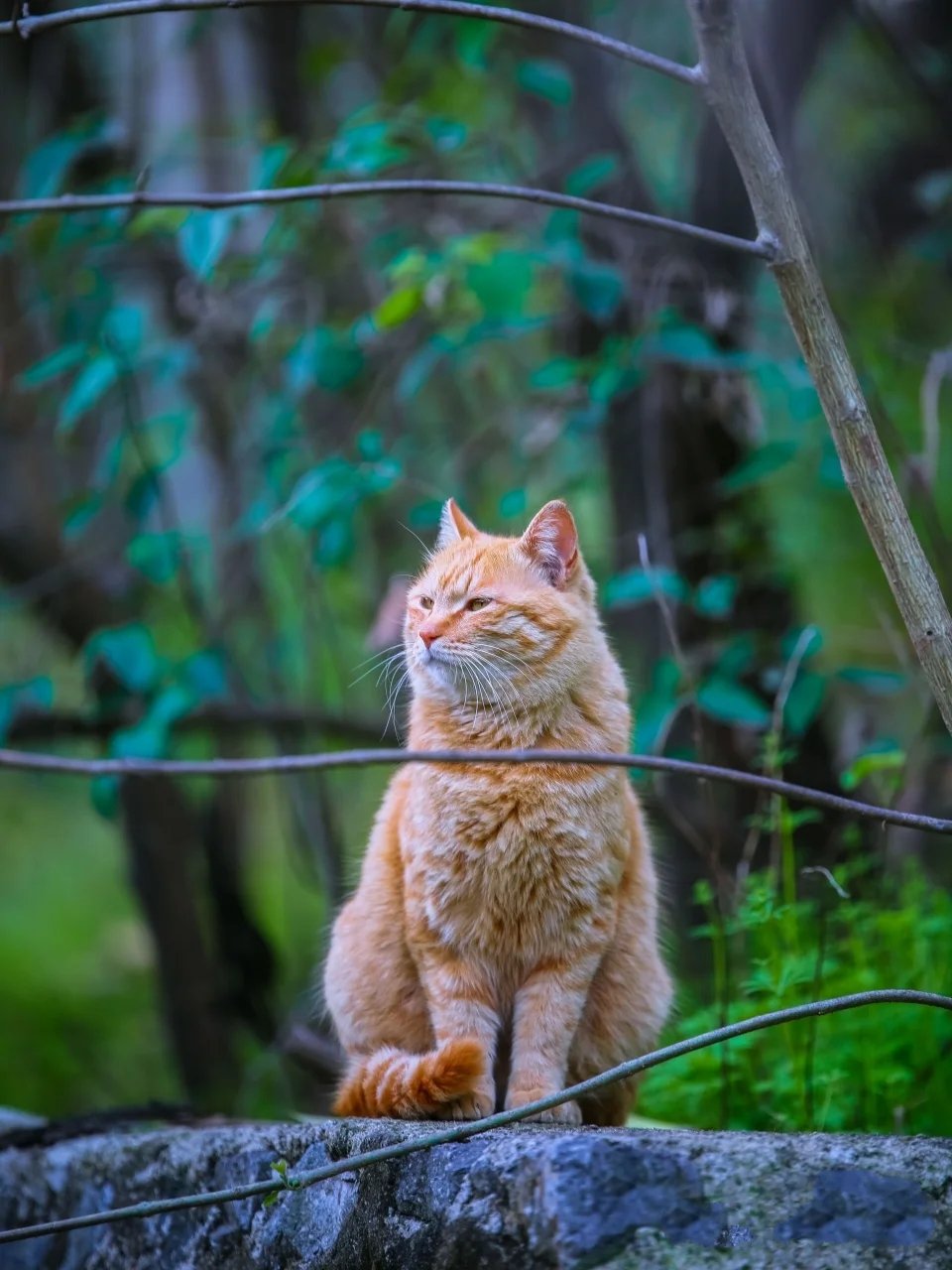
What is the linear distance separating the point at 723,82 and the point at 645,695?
7.04 feet

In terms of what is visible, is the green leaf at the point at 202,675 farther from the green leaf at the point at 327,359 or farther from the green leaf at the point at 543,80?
the green leaf at the point at 543,80

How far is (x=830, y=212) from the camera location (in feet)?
19.0

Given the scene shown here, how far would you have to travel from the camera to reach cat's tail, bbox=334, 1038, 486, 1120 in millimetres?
2344

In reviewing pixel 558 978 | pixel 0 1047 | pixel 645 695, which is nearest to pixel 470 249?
pixel 645 695

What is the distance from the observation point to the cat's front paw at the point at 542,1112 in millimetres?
2447

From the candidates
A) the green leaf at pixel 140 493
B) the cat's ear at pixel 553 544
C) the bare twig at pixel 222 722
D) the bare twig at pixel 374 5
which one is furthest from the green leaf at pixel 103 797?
the bare twig at pixel 374 5

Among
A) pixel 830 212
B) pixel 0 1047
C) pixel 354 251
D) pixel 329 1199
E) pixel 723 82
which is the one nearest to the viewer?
pixel 723 82

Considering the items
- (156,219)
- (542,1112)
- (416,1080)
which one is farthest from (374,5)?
(156,219)

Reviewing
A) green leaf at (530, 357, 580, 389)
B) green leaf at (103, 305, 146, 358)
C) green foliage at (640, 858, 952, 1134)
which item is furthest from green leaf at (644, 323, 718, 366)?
green leaf at (103, 305, 146, 358)

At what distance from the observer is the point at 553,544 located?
9.75ft

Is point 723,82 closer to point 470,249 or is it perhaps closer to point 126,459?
point 470,249

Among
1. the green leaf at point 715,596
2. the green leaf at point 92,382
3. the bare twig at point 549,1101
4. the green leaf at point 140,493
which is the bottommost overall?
the bare twig at point 549,1101

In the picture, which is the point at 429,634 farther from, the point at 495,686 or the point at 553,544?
the point at 553,544

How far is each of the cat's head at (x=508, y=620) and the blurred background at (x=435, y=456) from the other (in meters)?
0.59
